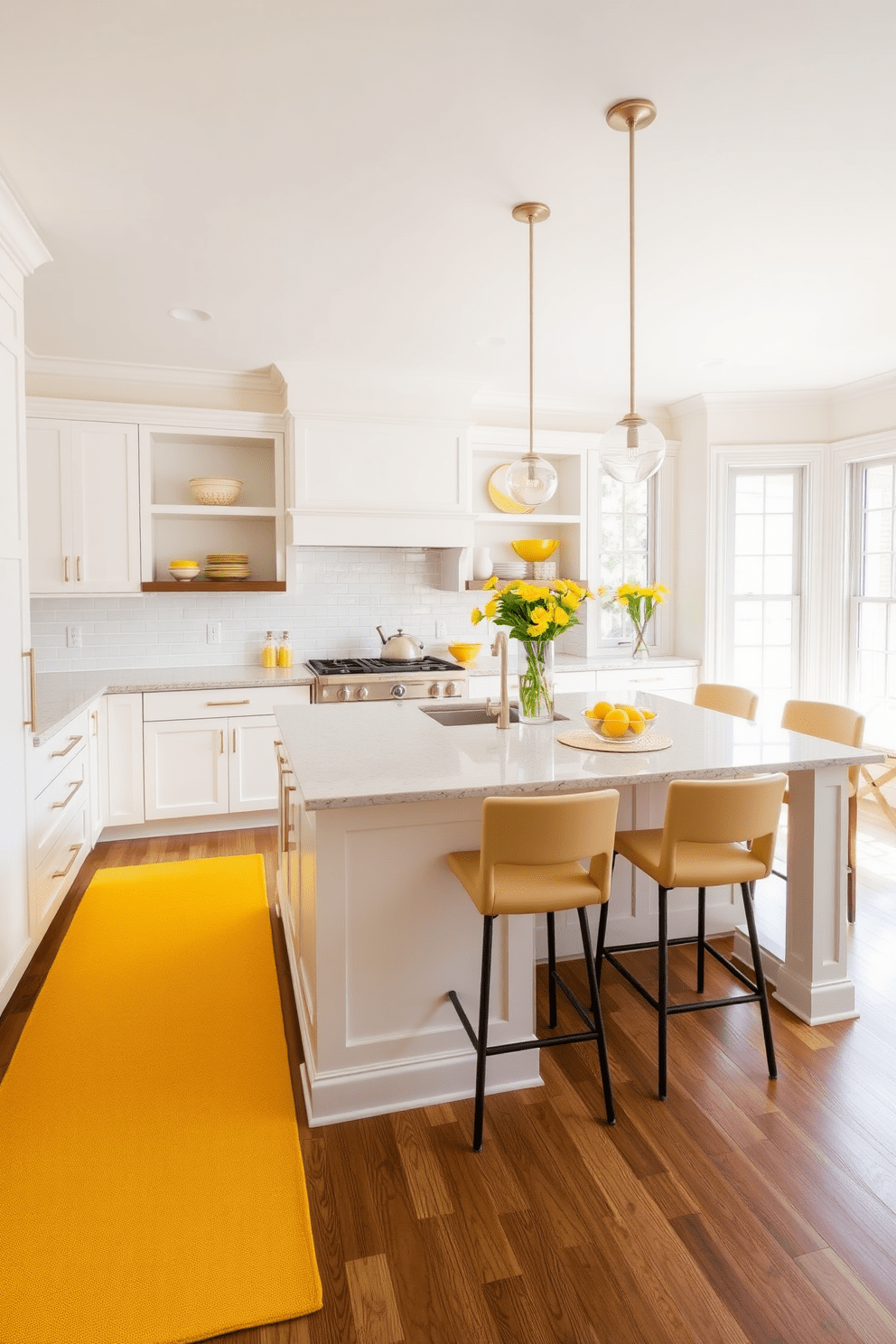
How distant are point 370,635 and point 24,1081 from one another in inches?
135

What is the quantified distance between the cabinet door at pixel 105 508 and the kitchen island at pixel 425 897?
253 centimetres

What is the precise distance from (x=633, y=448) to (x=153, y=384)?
3368 millimetres

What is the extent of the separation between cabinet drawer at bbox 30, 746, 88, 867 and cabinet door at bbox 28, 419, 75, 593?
1.11 meters

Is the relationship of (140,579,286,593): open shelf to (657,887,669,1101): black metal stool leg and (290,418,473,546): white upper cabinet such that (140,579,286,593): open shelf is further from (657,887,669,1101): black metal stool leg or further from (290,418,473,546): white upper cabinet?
(657,887,669,1101): black metal stool leg

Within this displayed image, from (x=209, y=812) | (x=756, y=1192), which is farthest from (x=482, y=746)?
(x=209, y=812)

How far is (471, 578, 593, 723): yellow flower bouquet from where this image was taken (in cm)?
268

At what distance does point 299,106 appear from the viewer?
2.18 metres

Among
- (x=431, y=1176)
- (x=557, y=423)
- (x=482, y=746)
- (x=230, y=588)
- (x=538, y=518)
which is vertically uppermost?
(x=557, y=423)

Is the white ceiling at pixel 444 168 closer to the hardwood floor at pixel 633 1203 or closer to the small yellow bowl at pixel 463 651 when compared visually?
the small yellow bowl at pixel 463 651

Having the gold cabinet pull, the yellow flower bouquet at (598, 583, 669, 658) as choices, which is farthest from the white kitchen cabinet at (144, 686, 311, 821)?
the yellow flower bouquet at (598, 583, 669, 658)

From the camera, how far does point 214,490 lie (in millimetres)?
4746

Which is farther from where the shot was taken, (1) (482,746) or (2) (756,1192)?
(1) (482,746)

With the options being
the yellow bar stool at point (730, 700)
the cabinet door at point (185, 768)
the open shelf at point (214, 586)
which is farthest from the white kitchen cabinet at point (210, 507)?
the yellow bar stool at point (730, 700)

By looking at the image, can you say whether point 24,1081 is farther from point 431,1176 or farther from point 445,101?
point 445,101
